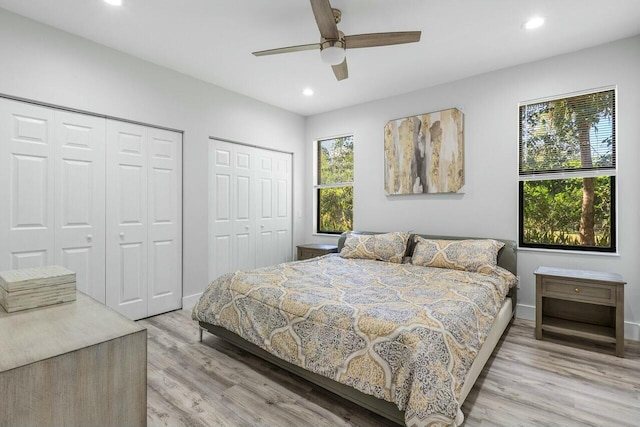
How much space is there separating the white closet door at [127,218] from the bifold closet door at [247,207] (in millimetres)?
807

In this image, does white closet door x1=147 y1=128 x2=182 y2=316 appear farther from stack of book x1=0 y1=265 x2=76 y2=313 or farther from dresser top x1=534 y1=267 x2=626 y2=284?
dresser top x1=534 y1=267 x2=626 y2=284

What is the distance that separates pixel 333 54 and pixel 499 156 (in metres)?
2.32

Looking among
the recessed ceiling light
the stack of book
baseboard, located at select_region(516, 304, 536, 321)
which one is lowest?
baseboard, located at select_region(516, 304, 536, 321)

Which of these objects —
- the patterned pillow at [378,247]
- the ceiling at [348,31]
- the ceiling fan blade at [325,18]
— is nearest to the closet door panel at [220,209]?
the ceiling at [348,31]

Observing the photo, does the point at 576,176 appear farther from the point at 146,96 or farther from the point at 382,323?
the point at 146,96

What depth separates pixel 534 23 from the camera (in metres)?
2.66

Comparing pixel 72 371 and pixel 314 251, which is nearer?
pixel 72 371

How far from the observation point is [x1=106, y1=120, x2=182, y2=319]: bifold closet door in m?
3.23

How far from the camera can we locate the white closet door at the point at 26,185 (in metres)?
2.61

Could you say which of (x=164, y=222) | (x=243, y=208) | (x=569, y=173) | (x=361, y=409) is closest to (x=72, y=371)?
(x=361, y=409)

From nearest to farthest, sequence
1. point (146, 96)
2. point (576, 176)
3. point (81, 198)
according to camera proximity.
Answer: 1. point (81, 198)
2. point (576, 176)
3. point (146, 96)

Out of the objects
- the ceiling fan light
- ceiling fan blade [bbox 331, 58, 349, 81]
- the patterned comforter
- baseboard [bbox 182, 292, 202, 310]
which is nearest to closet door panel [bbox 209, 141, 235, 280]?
baseboard [bbox 182, 292, 202, 310]

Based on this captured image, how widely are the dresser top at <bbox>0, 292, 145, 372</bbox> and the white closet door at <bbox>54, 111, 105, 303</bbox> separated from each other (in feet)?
7.34

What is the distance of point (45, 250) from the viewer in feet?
9.20
